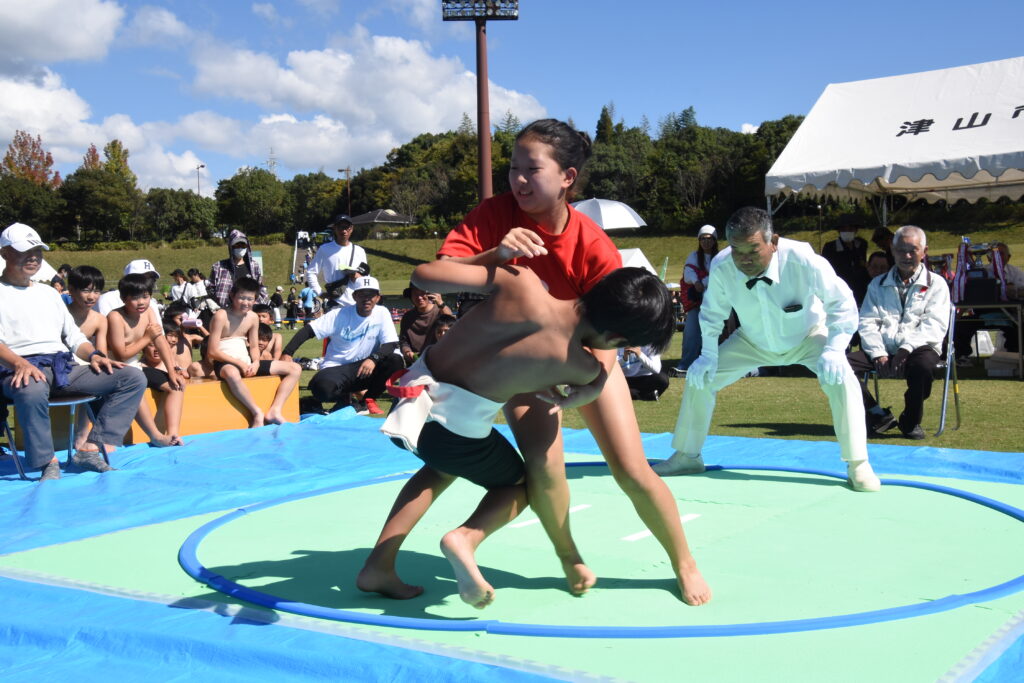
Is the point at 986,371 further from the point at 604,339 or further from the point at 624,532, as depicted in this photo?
the point at 604,339

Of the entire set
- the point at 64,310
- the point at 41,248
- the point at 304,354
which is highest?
the point at 41,248

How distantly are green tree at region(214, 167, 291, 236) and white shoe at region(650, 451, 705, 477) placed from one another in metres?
75.9

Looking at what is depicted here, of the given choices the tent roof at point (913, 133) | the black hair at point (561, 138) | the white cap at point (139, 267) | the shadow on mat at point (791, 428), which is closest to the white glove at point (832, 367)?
the shadow on mat at point (791, 428)

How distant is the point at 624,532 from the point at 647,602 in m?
0.98

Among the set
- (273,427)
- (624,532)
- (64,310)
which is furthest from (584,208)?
(624,532)

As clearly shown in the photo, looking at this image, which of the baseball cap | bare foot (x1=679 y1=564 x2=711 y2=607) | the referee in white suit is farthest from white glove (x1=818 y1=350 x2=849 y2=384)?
the baseball cap

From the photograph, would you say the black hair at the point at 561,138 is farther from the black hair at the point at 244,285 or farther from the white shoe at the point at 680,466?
the black hair at the point at 244,285

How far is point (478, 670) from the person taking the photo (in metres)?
2.49

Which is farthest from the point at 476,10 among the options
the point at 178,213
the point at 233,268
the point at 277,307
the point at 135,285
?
the point at 178,213

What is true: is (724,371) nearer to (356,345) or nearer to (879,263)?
(356,345)

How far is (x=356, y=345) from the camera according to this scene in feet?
28.4

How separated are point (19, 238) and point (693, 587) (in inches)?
190

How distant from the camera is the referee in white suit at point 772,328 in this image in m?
4.97

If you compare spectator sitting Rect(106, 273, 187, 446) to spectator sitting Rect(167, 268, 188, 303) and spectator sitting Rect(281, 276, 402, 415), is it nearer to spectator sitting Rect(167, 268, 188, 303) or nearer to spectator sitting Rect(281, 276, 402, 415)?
spectator sitting Rect(281, 276, 402, 415)
